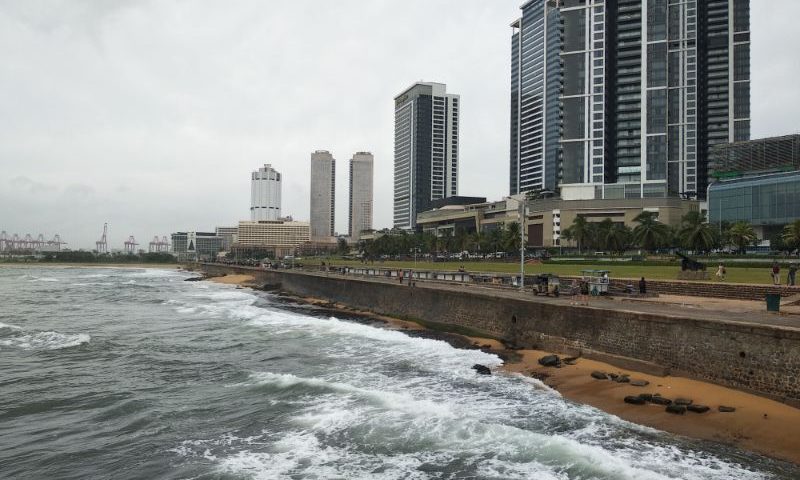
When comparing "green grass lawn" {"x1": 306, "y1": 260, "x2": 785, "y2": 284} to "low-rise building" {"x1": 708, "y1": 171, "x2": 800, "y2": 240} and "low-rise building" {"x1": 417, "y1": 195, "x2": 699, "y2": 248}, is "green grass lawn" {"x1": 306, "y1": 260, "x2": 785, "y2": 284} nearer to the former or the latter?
"low-rise building" {"x1": 708, "y1": 171, "x2": 800, "y2": 240}

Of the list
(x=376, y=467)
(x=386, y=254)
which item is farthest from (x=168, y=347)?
(x=386, y=254)

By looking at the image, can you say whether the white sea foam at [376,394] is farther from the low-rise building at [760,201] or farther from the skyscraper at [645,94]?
the skyscraper at [645,94]

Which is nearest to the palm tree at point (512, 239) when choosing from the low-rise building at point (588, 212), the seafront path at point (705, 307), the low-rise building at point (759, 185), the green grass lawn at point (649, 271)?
the low-rise building at point (588, 212)

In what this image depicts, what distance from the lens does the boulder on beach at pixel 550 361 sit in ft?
68.3

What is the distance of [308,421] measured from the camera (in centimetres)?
1518

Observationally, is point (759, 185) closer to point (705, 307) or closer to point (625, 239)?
point (625, 239)

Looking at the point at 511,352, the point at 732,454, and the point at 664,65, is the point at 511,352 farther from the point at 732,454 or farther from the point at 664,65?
the point at 664,65

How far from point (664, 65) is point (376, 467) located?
156 metres

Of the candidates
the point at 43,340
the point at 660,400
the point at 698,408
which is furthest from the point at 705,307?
the point at 43,340

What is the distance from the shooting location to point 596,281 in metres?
29.3

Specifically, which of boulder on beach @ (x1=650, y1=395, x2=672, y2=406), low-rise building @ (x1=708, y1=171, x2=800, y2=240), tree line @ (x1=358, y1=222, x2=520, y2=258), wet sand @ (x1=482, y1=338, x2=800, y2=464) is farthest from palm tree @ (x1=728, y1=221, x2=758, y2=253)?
boulder on beach @ (x1=650, y1=395, x2=672, y2=406)

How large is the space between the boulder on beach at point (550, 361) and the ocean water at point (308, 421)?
1973 mm

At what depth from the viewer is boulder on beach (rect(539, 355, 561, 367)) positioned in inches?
820

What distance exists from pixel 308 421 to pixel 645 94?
151 m
